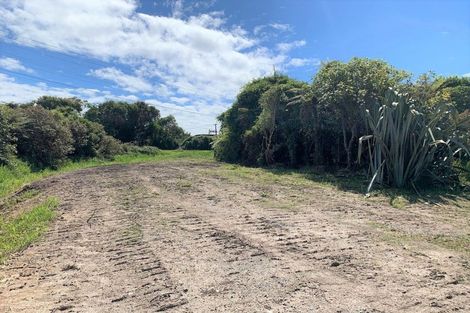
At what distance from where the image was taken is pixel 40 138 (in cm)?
1922

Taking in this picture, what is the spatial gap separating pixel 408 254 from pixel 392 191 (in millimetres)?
5697

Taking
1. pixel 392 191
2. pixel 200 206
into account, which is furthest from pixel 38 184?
pixel 392 191

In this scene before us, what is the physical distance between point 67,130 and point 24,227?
52.5ft

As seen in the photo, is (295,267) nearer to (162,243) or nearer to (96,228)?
(162,243)

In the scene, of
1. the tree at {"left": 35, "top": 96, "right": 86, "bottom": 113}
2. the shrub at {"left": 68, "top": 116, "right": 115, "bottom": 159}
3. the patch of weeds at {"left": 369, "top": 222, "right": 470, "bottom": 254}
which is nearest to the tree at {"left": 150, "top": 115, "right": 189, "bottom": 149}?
the tree at {"left": 35, "top": 96, "right": 86, "bottom": 113}

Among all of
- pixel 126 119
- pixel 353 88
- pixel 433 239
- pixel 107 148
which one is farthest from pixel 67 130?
pixel 126 119

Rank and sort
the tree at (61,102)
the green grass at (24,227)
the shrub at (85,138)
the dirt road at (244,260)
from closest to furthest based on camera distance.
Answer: the dirt road at (244,260) → the green grass at (24,227) → the shrub at (85,138) → the tree at (61,102)

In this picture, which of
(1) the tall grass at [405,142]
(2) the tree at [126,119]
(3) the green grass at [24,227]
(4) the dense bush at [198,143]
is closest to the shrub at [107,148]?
(2) the tree at [126,119]

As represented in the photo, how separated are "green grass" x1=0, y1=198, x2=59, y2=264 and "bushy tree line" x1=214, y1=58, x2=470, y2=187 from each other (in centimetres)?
779

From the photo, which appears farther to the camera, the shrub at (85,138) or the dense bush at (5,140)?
the shrub at (85,138)

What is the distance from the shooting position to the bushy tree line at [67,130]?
18.0 metres

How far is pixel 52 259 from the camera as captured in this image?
4.89 metres

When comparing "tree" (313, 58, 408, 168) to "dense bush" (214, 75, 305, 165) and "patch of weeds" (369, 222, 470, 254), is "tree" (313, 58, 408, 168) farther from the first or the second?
"patch of weeds" (369, 222, 470, 254)

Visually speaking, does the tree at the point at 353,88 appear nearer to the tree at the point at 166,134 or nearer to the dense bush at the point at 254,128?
the dense bush at the point at 254,128
